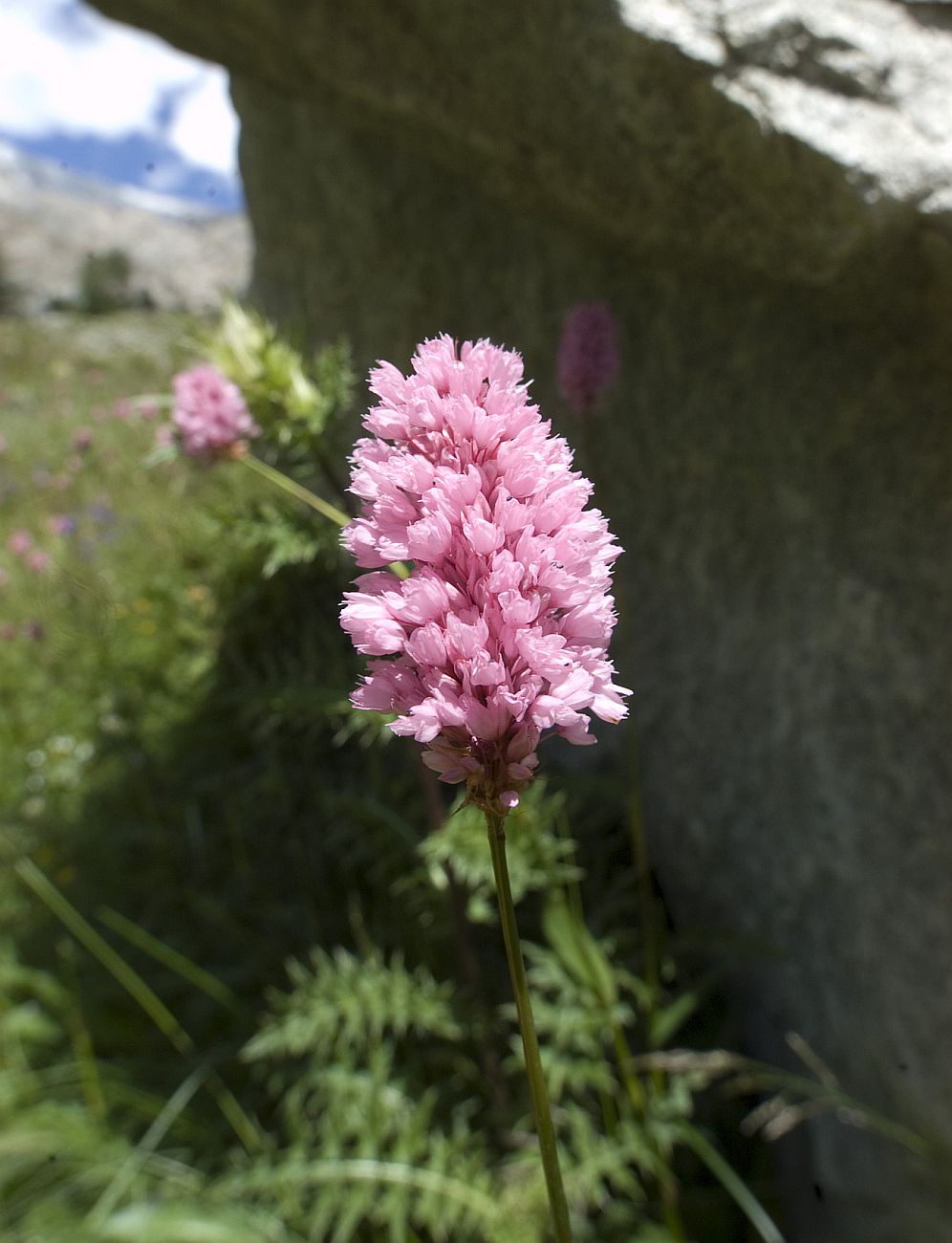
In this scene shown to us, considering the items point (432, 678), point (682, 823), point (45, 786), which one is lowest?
point (45, 786)

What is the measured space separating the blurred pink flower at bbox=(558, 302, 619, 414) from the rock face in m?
0.15

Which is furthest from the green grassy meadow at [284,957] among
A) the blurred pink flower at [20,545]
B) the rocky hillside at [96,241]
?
the rocky hillside at [96,241]

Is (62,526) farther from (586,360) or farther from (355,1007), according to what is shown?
(586,360)

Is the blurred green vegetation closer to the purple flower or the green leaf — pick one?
the green leaf

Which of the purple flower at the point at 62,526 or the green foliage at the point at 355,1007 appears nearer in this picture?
the green foliage at the point at 355,1007

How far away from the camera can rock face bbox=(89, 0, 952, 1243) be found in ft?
5.81

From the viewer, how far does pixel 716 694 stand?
248 cm

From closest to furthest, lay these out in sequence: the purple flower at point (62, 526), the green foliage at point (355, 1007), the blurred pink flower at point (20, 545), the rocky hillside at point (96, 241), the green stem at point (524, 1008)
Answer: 1. the green stem at point (524, 1008)
2. the green foliage at point (355, 1007)
3. the purple flower at point (62, 526)
4. the blurred pink flower at point (20, 545)
5. the rocky hillside at point (96, 241)

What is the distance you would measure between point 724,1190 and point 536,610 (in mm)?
2004

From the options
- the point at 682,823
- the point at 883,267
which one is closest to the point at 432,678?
the point at 883,267

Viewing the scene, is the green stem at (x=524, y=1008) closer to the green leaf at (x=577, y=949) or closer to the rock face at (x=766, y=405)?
the green leaf at (x=577, y=949)

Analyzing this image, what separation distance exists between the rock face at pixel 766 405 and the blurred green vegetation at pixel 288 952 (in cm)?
29

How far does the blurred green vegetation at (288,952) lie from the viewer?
2020 millimetres

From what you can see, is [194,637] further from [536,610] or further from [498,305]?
[536,610]
